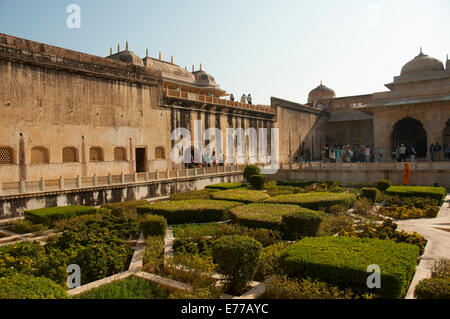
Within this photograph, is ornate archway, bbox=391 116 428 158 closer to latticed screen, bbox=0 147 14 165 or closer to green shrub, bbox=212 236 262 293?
latticed screen, bbox=0 147 14 165

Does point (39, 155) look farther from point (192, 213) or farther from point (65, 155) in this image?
point (192, 213)

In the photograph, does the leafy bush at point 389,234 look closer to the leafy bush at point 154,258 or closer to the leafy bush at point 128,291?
the leafy bush at point 154,258

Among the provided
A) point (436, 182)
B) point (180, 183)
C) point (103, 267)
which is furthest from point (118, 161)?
point (436, 182)

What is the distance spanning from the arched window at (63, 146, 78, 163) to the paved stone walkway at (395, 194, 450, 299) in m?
14.3

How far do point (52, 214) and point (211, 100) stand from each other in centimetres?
1590

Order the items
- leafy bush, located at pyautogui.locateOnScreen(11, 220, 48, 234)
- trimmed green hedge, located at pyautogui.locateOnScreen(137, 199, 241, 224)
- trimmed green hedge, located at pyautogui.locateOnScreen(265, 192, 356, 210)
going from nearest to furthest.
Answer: leafy bush, located at pyautogui.locateOnScreen(11, 220, 48, 234), trimmed green hedge, located at pyautogui.locateOnScreen(137, 199, 241, 224), trimmed green hedge, located at pyautogui.locateOnScreen(265, 192, 356, 210)

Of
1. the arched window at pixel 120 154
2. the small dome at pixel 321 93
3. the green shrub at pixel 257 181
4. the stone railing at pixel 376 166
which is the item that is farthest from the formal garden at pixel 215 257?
the small dome at pixel 321 93

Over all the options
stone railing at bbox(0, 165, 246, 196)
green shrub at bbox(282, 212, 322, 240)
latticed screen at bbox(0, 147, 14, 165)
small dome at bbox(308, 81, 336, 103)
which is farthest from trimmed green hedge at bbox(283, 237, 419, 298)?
small dome at bbox(308, 81, 336, 103)

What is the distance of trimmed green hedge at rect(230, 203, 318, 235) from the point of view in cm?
948

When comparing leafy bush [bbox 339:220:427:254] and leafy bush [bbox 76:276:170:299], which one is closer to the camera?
leafy bush [bbox 76:276:170:299]

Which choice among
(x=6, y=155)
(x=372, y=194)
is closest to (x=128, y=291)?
(x=372, y=194)

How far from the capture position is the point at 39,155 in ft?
53.5

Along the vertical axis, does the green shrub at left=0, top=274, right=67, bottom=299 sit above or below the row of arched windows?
below
